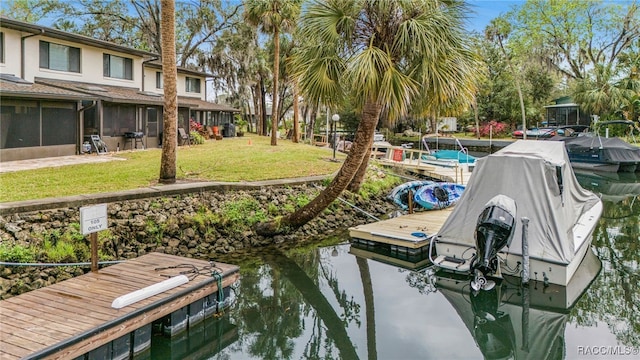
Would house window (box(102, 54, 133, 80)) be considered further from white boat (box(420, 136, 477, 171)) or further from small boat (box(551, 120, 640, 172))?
small boat (box(551, 120, 640, 172))

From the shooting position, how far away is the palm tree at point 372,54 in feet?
27.4

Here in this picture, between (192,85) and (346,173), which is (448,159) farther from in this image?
(192,85)

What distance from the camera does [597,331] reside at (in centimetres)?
619

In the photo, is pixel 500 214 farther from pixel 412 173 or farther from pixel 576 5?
pixel 576 5

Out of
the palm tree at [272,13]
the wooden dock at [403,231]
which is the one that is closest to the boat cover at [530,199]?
the wooden dock at [403,231]

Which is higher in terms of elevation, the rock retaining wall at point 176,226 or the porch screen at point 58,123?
the porch screen at point 58,123

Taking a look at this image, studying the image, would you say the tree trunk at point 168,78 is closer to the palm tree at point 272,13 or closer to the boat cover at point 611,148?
the palm tree at point 272,13

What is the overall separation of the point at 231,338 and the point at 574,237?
20.8 feet

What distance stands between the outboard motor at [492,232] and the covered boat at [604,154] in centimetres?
1900

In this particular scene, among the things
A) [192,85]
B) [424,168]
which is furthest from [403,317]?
[192,85]

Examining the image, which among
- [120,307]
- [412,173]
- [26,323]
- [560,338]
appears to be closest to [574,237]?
[560,338]

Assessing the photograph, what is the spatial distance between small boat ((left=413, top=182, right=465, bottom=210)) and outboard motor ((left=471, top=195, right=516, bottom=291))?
17.9 ft

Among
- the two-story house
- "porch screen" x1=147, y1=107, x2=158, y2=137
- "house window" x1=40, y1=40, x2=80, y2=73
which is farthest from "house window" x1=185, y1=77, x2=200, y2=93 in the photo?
"house window" x1=40, y1=40, x2=80, y2=73

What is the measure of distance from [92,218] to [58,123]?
11042 millimetres
